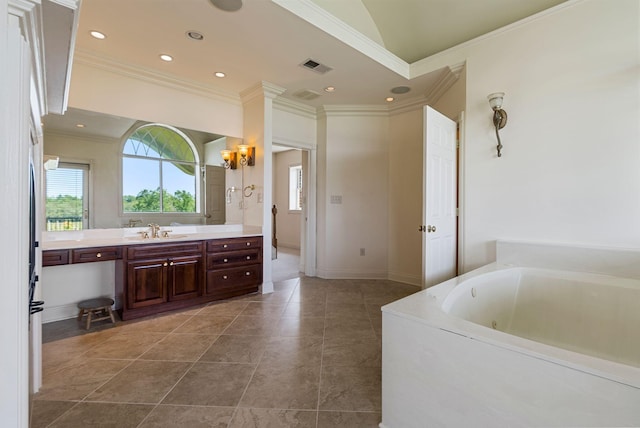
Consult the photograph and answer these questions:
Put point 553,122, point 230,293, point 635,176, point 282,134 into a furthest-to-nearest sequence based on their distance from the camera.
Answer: point 282,134 < point 230,293 < point 553,122 < point 635,176

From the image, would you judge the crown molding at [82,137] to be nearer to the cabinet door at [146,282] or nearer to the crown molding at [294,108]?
the cabinet door at [146,282]

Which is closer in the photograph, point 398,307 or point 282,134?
point 398,307

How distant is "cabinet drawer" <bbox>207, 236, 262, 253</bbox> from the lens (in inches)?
133

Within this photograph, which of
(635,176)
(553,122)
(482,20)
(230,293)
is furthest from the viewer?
(230,293)

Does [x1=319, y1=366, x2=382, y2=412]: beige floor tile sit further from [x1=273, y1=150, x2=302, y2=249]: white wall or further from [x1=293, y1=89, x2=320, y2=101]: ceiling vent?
[x1=273, y1=150, x2=302, y2=249]: white wall

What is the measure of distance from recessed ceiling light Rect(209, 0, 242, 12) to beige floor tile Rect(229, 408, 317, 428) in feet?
9.28

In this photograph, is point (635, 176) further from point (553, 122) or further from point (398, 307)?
point (398, 307)

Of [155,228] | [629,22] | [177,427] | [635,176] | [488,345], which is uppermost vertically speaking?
[629,22]

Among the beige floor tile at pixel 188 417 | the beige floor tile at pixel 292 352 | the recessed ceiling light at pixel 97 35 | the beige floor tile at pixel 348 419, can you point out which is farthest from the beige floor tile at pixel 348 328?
the recessed ceiling light at pixel 97 35

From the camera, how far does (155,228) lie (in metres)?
3.33

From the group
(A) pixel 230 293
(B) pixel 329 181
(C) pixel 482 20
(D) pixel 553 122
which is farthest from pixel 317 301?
(C) pixel 482 20

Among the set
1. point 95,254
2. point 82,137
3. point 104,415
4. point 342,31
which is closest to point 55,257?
point 95,254

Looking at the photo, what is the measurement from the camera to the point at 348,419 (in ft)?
5.13

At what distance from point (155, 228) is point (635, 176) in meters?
4.42
